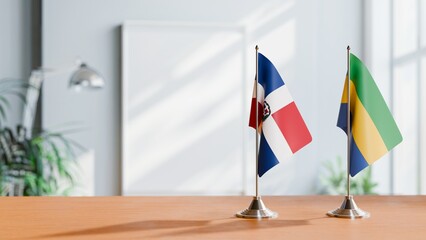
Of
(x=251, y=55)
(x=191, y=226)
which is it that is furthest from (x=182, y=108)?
(x=191, y=226)

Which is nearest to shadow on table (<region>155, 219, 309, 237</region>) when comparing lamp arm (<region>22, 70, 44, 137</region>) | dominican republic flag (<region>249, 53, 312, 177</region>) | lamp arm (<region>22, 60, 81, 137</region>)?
dominican republic flag (<region>249, 53, 312, 177</region>)

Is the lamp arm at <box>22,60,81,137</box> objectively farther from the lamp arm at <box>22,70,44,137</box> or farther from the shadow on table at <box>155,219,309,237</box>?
the shadow on table at <box>155,219,309,237</box>

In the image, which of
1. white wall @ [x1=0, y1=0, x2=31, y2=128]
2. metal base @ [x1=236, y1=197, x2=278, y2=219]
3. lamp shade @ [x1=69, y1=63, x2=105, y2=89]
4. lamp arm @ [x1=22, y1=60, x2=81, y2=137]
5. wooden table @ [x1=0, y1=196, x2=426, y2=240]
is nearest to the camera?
wooden table @ [x1=0, y1=196, x2=426, y2=240]

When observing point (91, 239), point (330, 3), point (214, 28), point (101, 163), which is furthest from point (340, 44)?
point (91, 239)

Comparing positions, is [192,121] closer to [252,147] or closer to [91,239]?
[252,147]

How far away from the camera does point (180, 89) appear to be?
576 cm

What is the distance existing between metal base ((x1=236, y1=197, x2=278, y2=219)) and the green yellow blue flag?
235 mm

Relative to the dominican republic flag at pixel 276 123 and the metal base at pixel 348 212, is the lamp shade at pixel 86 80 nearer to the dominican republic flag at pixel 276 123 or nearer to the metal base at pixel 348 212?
the dominican republic flag at pixel 276 123

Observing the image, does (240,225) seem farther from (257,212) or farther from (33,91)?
(33,91)

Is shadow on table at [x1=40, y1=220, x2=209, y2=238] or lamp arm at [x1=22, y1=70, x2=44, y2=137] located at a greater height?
lamp arm at [x1=22, y1=70, x2=44, y2=137]

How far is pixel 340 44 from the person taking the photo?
6.03 meters

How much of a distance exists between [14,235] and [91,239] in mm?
153

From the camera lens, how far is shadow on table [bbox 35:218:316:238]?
52.4 inches

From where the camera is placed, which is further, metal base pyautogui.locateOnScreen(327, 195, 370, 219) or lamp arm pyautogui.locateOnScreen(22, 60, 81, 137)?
lamp arm pyautogui.locateOnScreen(22, 60, 81, 137)
